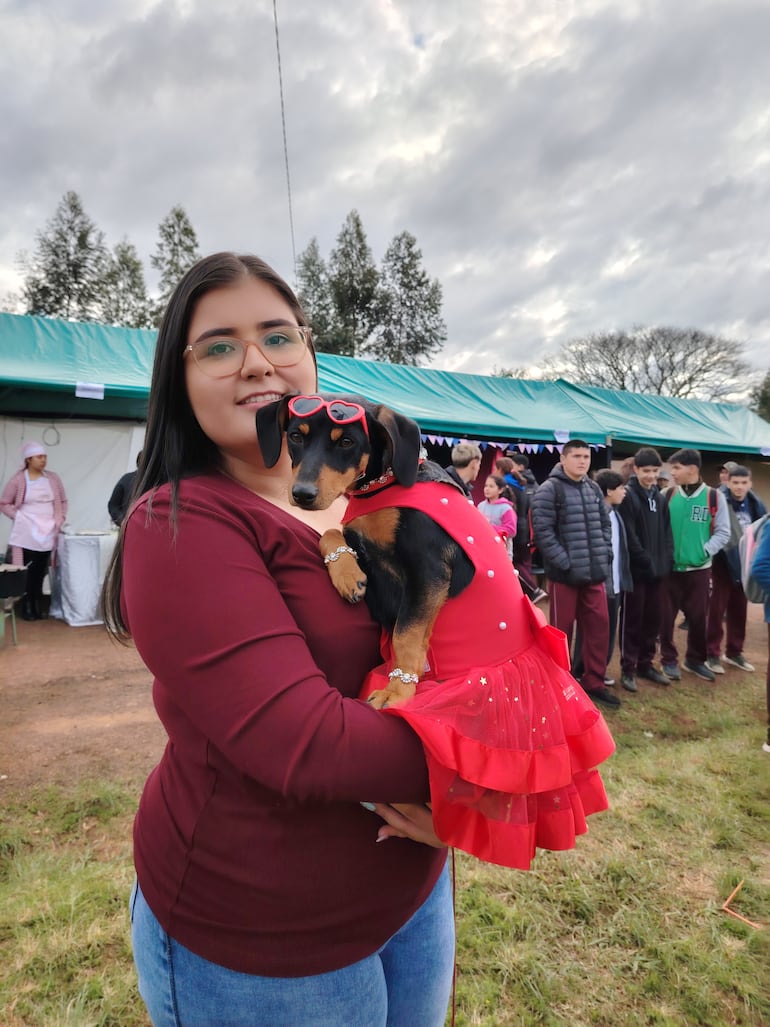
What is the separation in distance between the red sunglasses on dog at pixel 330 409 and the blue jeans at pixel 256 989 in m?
0.98

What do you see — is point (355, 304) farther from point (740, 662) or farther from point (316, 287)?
point (740, 662)

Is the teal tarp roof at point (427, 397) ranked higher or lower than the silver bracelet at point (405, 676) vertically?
higher

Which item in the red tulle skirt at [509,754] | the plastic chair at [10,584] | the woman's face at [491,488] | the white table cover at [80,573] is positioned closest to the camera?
the red tulle skirt at [509,754]

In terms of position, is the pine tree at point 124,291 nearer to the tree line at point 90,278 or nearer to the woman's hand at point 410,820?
the tree line at point 90,278

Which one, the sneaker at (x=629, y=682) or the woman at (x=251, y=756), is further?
the sneaker at (x=629, y=682)

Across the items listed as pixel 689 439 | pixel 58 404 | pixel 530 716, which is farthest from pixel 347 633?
pixel 689 439

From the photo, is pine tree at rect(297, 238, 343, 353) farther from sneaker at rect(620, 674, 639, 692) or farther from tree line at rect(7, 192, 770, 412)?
sneaker at rect(620, 674, 639, 692)

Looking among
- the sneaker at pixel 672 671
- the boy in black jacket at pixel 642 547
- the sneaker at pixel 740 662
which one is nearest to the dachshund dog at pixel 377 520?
the boy in black jacket at pixel 642 547

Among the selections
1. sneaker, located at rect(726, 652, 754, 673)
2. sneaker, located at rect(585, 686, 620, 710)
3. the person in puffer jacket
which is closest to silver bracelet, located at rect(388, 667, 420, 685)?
the person in puffer jacket

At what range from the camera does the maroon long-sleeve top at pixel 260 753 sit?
803 millimetres

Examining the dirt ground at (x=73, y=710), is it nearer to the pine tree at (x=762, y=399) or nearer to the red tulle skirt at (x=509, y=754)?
the red tulle skirt at (x=509, y=754)

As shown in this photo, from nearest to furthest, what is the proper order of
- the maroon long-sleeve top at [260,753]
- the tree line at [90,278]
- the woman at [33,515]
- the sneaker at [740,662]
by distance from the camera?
the maroon long-sleeve top at [260,753], the sneaker at [740,662], the woman at [33,515], the tree line at [90,278]

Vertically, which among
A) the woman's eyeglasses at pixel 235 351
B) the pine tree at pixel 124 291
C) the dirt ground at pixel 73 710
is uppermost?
the pine tree at pixel 124 291

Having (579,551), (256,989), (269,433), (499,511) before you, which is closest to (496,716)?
(256,989)
